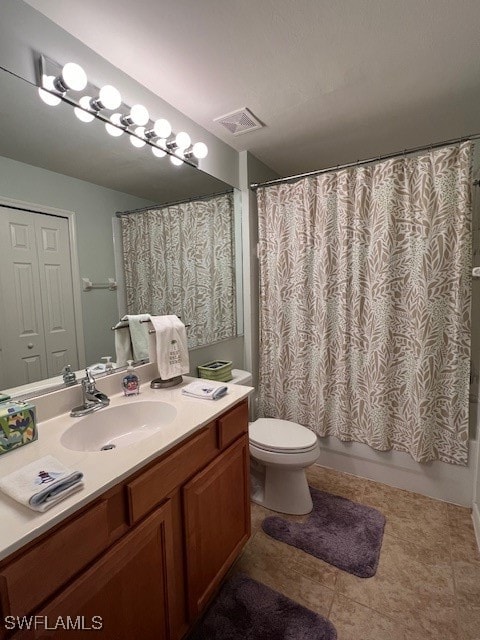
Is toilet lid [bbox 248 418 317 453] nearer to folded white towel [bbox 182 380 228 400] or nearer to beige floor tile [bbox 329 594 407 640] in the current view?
folded white towel [bbox 182 380 228 400]

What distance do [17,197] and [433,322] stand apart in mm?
2132

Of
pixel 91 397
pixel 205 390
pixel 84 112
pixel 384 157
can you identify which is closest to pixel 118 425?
pixel 91 397

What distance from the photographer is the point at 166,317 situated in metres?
1.62

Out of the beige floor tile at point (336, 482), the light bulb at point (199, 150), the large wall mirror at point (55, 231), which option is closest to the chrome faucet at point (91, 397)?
the large wall mirror at point (55, 231)

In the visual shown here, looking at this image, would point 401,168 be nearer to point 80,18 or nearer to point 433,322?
point 433,322

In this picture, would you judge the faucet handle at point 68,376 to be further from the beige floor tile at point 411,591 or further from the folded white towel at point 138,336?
the beige floor tile at point 411,591

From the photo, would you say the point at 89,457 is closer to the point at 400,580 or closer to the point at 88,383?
the point at 88,383

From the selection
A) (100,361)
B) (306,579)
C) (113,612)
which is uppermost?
(100,361)

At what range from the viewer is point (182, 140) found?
5.61 feet

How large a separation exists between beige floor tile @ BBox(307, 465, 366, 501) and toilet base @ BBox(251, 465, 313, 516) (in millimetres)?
269

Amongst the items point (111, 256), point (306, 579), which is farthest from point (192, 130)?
point (306, 579)
